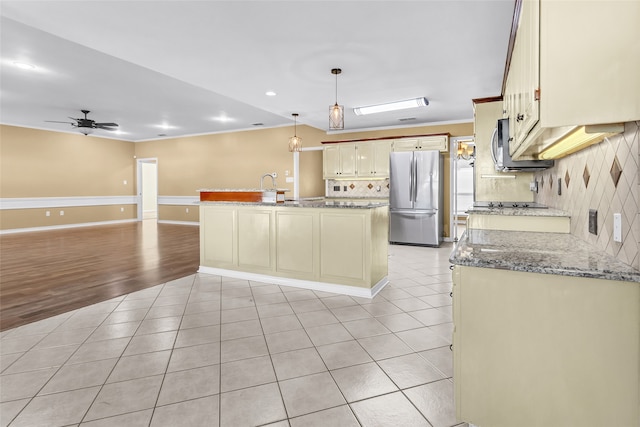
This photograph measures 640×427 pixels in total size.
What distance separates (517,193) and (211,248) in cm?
384

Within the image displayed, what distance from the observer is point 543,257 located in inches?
53.7

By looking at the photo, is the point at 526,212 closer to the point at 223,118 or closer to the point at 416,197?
the point at 416,197

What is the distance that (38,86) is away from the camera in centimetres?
522

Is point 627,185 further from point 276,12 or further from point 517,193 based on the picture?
point 517,193

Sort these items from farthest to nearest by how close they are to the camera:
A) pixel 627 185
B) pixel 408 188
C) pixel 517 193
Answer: pixel 408 188, pixel 517 193, pixel 627 185

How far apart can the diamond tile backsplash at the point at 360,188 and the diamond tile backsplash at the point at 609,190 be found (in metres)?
5.07

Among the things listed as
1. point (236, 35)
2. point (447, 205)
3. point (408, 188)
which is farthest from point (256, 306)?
point (447, 205)

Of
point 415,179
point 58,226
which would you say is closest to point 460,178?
point 415,179

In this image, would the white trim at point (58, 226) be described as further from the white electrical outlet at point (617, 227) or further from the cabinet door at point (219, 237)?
the white electrical outlet at point (617, 227)

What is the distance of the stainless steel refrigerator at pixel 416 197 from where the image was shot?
6324 mm

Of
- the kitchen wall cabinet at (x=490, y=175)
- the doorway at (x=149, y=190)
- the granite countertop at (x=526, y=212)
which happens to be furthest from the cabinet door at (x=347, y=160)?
the doorway at (x=149, y=190)

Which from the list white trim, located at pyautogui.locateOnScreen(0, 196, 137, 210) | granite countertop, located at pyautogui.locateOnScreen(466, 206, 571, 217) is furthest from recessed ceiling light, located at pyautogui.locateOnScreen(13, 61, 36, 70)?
granite countertop, located at pyautogui.locateOnScreen(466, 206, 571, 217)

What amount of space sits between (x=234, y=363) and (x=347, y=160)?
5790 mm

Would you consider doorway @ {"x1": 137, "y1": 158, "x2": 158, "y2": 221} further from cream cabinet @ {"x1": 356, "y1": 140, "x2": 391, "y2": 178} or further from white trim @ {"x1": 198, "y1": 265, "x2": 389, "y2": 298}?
white trim @ {"x1": 198, "y1": 265, "x2": 389, "y2": 298}
